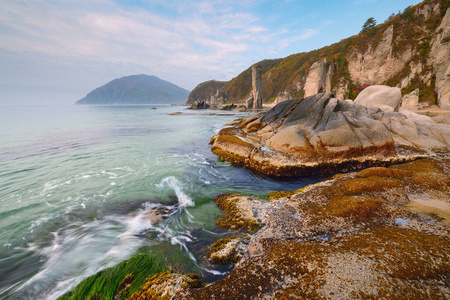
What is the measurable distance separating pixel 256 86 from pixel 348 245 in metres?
73.8

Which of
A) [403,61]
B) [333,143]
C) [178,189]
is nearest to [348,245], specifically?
[178,189]

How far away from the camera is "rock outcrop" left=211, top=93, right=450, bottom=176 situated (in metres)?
9.98

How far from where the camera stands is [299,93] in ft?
266

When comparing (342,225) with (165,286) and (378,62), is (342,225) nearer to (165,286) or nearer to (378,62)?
(165,286)

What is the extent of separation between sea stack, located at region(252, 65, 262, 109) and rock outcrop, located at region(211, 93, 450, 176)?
61.2 m

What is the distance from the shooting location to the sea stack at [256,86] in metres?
69.2

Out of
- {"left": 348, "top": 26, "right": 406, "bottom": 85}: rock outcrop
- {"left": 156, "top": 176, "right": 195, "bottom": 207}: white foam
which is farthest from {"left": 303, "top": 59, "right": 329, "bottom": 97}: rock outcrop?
{"left": 156, "top": 176, "right": 195, "bottom": 207}: white foam

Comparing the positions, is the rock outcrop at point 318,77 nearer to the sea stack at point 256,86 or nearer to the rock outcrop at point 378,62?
the rock outcrop at point 378,62

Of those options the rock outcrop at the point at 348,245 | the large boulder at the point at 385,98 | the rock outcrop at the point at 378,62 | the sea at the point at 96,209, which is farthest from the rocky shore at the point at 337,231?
the rock outcrop at the point at 378,62

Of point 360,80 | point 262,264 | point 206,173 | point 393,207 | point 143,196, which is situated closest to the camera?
point 262,264

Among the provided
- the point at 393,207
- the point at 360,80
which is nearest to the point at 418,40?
the point at 360,80

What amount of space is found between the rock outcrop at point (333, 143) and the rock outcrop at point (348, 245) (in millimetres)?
3216

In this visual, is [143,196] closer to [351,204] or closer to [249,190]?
[249,190]

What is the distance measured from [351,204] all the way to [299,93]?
8678 centimetres
